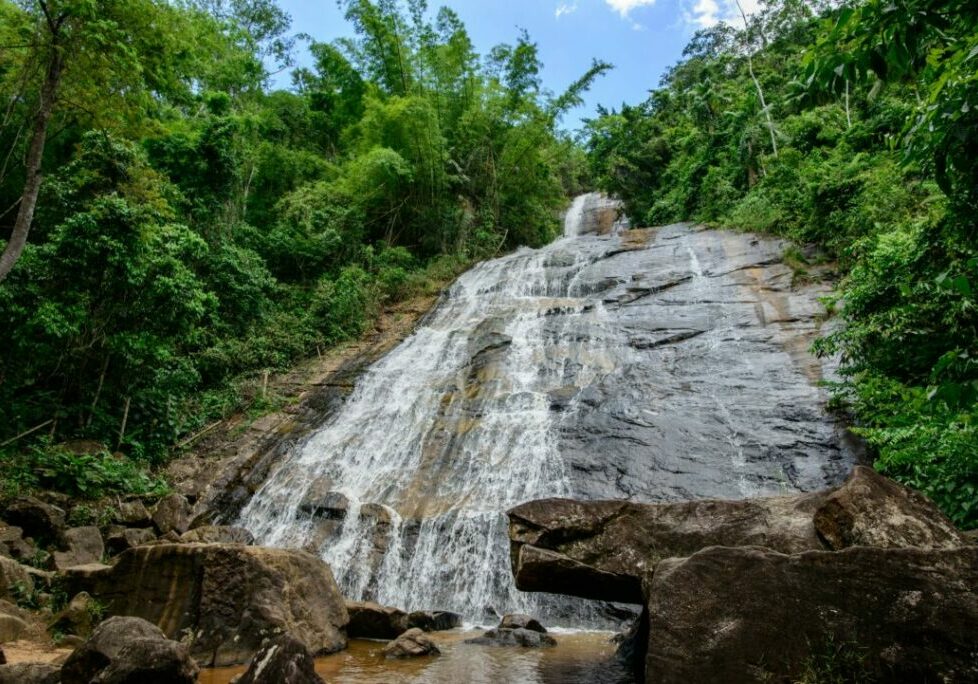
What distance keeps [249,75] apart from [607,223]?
1944 cm

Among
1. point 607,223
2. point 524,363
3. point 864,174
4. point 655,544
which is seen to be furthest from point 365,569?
point 607,223

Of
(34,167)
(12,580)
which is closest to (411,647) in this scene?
(12,580)

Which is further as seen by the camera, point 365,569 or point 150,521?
point 150,521

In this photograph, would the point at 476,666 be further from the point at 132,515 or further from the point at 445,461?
the point at 132,515

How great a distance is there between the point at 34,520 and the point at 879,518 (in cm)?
1020

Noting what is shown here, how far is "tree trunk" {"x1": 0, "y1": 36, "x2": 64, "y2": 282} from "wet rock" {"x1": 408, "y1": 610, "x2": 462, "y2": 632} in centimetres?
710

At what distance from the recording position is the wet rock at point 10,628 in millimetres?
5441

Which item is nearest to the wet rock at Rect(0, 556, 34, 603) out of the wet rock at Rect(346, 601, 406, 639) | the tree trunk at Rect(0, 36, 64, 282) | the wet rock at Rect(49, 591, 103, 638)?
the wet rock at Rect(49, 591, 103, 638)

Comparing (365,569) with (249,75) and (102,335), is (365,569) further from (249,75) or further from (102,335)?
(249,75)

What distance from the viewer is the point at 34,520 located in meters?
8.40

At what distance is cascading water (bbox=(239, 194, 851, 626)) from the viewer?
8.50m

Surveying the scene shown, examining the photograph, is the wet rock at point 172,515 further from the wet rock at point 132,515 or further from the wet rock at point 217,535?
the wet rock at point 217,535

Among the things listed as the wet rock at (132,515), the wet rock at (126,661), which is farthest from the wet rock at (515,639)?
the wet rock at (132,515)

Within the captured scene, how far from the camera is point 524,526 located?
16.4 feet
